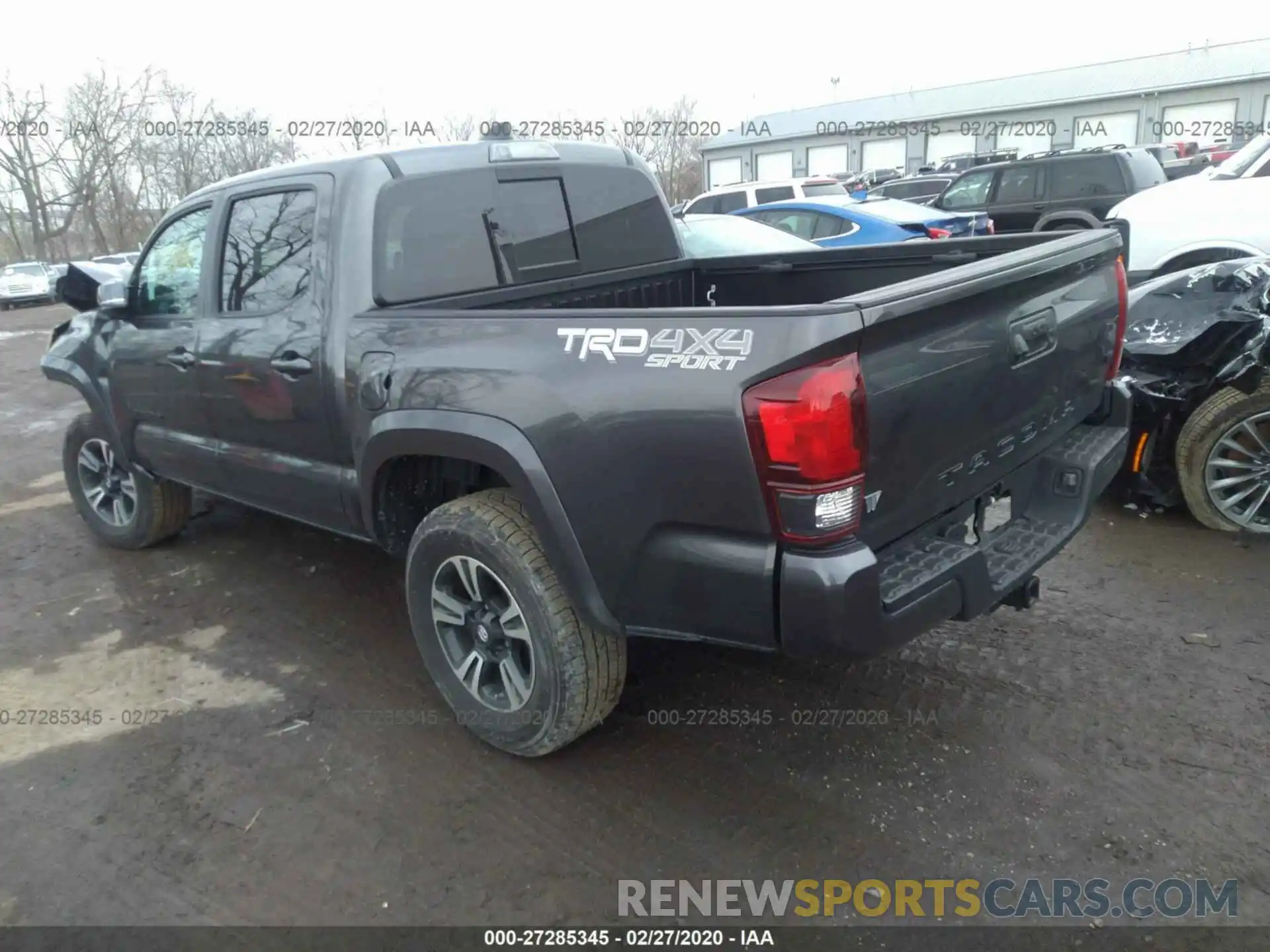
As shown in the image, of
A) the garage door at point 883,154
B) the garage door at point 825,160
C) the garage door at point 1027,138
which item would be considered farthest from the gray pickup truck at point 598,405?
the garage door at point 825,160

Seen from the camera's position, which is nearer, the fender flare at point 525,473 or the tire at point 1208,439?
the fender flare at point 525,473

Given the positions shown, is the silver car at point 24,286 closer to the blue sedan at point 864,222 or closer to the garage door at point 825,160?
the blue sedan at point 864,222

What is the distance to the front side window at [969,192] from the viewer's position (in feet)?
46.9

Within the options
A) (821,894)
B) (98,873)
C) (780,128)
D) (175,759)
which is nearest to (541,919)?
(821,894)

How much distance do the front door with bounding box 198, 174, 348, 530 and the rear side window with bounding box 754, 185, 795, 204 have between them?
49.1ft

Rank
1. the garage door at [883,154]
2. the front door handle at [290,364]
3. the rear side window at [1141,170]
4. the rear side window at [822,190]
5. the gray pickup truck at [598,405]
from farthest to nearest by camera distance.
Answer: the garage door at [883,154] → the rear side window at [822,190] → the rear side window at [1141,170] → the front door handle at [290,364] → the gray pickup truck at [598,405]

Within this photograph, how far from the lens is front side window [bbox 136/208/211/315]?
417cm

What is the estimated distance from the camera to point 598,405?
2.51 metres

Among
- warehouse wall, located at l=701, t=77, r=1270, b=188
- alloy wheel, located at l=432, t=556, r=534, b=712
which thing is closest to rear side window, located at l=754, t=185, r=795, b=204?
alloy wheel, located at l=432, t=556, r=534, b=712

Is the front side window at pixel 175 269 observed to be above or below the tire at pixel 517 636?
above

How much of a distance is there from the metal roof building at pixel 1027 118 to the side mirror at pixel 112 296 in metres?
34.8

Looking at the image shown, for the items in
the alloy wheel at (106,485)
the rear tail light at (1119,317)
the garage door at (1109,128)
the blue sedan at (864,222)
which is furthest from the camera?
the garage door at (1109,128)

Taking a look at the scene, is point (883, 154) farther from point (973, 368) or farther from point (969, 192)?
point (973, 368)

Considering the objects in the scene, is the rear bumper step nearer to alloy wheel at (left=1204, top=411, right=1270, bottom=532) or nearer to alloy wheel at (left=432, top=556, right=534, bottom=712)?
alloy wheel at (left=432, top=556, right=534, bottom=712)
